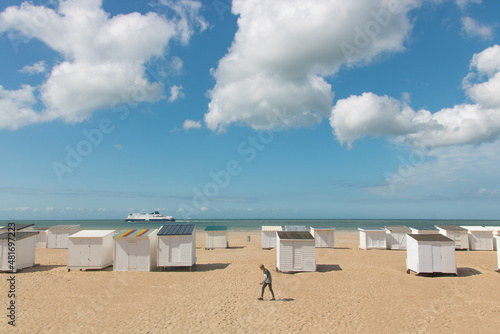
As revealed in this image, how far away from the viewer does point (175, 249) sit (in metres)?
18.3

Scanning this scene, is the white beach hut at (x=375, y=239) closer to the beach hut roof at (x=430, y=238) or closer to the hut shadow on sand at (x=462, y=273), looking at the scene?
the hut shadow on sand at (x=462, y=273)

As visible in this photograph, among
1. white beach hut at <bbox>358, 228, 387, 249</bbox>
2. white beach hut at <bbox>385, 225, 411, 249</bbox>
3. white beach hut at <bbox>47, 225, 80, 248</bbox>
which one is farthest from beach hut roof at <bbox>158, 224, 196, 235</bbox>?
white beach hut at <bbox>385, 225, 411, 249</bbox>

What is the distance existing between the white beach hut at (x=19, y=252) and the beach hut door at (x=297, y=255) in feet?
48.4

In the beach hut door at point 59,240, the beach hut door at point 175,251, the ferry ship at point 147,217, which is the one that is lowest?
the ferry ship at point 147,217

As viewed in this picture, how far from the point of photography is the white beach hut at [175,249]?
59.6ft

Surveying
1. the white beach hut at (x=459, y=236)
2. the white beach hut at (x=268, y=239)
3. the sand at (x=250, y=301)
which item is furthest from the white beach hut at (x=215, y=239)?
the white beach hut at (x=459, y=236)

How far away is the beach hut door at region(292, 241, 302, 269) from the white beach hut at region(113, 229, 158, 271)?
797 centimetres

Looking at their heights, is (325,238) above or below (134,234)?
below

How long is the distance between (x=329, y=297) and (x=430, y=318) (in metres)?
3.70

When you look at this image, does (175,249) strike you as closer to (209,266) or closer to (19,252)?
(209,266)

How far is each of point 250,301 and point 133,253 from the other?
8.43 metres

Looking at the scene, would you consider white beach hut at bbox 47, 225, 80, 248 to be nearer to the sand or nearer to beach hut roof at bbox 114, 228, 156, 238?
the sand

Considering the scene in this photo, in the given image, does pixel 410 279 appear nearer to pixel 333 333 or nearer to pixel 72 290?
pixel 333 333

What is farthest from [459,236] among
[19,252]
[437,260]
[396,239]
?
[19,252]
